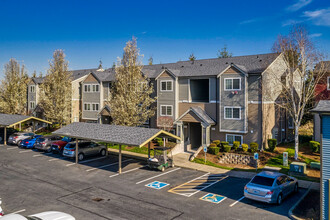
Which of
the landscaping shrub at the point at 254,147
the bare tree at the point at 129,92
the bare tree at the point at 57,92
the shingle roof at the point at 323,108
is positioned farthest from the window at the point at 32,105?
the shingle roof at the point at 323,108

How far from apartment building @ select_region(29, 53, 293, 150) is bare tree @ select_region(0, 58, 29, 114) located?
Answer: 29.7m

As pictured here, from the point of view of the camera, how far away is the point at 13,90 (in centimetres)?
5250

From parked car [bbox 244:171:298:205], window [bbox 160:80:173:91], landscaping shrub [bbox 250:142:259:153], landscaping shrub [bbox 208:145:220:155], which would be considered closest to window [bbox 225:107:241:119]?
landscaping shrub [bbox 250:142:259:153]

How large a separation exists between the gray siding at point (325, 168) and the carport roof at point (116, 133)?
12.5m

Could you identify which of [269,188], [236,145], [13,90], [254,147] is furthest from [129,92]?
[13,90]

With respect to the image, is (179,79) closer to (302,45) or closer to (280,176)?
(302,45)

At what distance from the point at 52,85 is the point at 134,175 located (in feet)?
95.3

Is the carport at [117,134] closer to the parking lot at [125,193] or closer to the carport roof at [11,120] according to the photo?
the parking lot at [125,193]

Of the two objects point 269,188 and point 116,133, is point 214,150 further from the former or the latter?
point 269,188

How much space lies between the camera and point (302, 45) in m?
Answer: 26.5

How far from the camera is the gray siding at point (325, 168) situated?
44.0 feet

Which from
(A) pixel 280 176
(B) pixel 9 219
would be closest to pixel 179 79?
(A) pixel 280 176

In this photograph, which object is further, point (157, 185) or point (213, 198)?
point (157, 185)

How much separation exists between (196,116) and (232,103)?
451 centimetres
